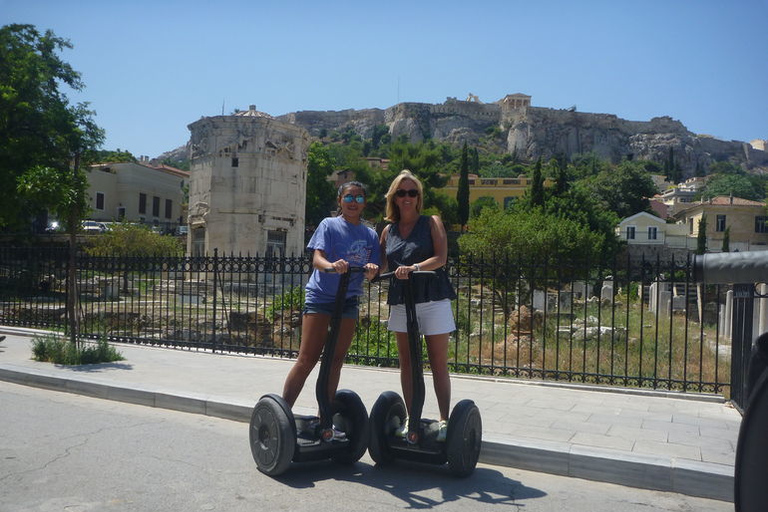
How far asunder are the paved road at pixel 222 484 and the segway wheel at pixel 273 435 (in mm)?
120

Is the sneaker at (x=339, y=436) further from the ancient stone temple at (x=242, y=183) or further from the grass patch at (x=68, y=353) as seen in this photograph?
the ancient stone temple at (x=242, y=183)

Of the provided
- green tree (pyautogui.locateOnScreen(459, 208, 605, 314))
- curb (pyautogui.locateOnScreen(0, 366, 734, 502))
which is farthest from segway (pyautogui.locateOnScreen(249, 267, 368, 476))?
green tree (pyautogui.locateOnScreen(459, 208, 605, 314))

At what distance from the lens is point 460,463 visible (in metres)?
4.26

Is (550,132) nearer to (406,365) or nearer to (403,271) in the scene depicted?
(406,365)

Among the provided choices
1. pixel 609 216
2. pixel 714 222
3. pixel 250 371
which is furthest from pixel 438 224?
pixel 714 222

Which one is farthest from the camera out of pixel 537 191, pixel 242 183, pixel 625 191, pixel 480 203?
pixel 625 191

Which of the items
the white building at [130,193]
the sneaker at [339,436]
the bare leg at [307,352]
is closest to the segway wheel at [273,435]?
the bare leg at [307,352]

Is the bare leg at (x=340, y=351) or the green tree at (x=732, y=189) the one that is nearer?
the bare leg at (x=340, y=351)

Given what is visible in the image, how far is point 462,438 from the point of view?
166 inches

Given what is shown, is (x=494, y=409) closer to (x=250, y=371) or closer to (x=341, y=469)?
(x=341, y=469)

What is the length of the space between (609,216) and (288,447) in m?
59.7

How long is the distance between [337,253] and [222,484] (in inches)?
68.6

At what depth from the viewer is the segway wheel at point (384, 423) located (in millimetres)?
4461

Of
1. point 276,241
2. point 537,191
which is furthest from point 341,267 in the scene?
point 537,191
